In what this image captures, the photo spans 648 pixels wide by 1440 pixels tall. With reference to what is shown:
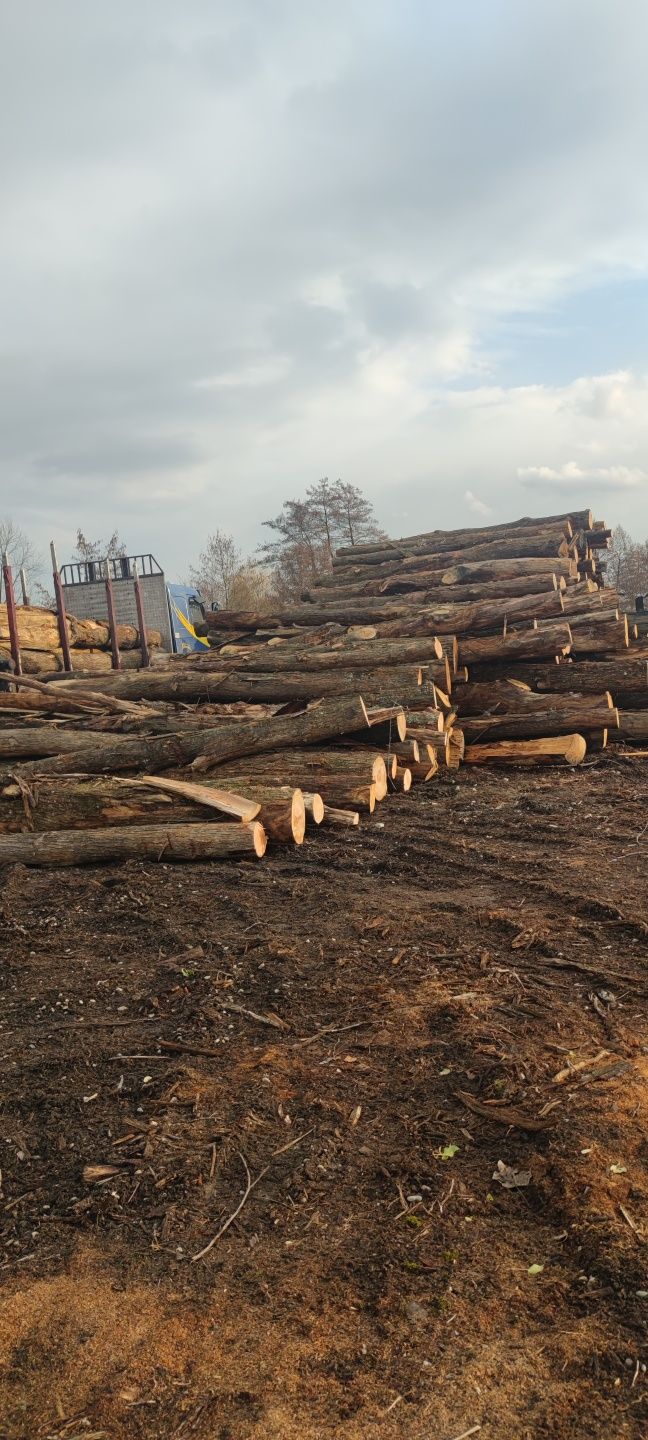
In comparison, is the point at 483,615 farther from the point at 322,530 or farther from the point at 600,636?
the point at 322,530

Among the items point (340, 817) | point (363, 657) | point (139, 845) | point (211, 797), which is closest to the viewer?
point (139, 845)

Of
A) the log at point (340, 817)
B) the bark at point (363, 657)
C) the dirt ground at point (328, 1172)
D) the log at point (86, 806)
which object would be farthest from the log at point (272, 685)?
the dirt ground at point (328, 1172)

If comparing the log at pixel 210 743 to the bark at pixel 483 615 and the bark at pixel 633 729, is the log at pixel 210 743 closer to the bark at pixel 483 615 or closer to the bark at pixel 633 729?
the bark at pixel 483 615

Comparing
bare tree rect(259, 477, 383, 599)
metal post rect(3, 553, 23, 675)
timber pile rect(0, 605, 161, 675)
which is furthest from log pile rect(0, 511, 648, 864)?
bare tree rect(259, 477, 383, 599)

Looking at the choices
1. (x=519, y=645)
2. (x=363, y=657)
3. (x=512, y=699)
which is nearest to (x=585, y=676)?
(x=519, y=645)

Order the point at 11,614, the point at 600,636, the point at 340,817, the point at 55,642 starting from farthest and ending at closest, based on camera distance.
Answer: the point at 55,642 → the point at 11,614 → the point at 600,636 → the point at 340,817

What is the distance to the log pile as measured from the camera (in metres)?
7.38

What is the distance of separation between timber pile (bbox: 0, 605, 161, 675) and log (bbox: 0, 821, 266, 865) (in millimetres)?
7472

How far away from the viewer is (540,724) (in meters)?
11.2

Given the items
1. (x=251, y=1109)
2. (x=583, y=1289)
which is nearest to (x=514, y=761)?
(x=251, y=1109)

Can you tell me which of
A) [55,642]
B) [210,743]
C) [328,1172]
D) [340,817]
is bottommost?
[328,1172]

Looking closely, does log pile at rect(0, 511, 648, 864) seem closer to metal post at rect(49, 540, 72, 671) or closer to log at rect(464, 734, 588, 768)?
log at rect(464, 734, 588, 768)

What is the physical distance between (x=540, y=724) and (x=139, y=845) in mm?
6002

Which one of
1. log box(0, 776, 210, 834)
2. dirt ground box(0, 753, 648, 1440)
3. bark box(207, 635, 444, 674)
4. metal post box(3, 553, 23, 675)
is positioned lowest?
dirt ground box(0, 753, 648, 1440)
